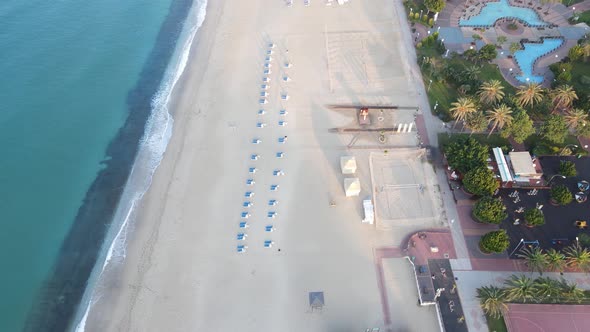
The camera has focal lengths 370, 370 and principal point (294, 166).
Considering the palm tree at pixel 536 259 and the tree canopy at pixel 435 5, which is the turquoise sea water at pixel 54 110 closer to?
the tree canopy at pixel 435 5

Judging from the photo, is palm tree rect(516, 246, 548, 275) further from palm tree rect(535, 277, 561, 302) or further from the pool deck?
the pool deck

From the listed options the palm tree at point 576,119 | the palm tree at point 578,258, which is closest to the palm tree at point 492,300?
the palm tree at point 578,258

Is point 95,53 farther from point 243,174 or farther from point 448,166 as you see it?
point 448,166

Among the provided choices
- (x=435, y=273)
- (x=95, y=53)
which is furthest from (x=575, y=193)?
(x=95, y=53)

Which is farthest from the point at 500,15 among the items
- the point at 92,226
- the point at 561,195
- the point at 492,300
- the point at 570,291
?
the point at 92,226

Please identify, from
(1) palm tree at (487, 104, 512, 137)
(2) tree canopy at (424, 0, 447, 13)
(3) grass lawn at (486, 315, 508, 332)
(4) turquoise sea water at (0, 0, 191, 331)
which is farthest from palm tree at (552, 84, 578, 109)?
(4) turquoise sea water at (0, 0, 191, 331)
